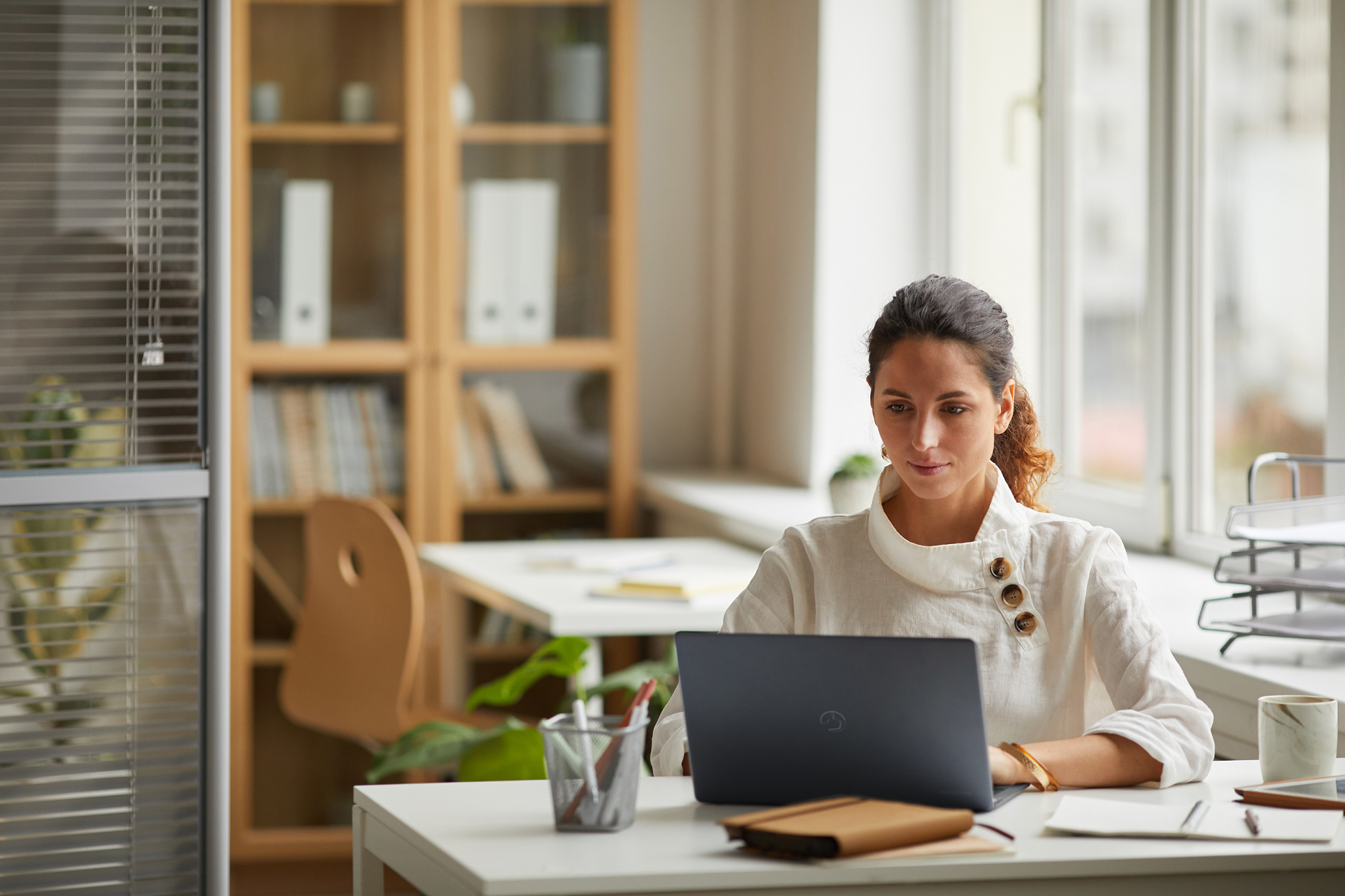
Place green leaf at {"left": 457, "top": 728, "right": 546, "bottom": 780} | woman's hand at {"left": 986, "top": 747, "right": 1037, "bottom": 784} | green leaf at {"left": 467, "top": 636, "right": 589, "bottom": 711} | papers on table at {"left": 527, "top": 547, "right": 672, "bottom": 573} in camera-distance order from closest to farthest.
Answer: woman's hand at {"left": 986, "top": 747, "right": 1037, "bottom": 784}
green leaf at {"left": 457, "top": 728, "right": 546, "bottom": 780}
green leaf at {"left": 467, "top": 636, "right": 589, "bottom": 711}
papers on table at {"left": 527, "top": 547, "right": 672, "bottom": 573}

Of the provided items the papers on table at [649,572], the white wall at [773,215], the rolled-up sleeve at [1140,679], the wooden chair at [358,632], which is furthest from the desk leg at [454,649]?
the rolled-up sleeve at [1140,679]

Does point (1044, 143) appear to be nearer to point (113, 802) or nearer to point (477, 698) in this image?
point (477, 698)

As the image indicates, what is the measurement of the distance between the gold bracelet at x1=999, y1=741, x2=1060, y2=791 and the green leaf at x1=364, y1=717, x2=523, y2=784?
1127 millimetres

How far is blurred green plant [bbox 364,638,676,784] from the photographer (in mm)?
2381

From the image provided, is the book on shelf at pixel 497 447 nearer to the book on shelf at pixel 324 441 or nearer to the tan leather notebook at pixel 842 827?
the book on shelf at pixel 324 441

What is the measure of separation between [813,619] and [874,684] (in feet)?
1.28

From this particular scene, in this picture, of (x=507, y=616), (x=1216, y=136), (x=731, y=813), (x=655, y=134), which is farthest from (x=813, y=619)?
(x=655, y=134)

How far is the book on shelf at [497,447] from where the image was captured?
3775mm

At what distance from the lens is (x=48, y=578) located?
79.8 inches

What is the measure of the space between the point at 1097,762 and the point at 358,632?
6.44 feet

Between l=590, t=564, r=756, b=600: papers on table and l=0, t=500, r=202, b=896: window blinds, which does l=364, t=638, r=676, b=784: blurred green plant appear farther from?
l=0, t=500, r=202, b=896: window blinds

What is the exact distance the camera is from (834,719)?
136cm

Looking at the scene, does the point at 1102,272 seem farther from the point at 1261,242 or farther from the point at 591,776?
the point at 591,776

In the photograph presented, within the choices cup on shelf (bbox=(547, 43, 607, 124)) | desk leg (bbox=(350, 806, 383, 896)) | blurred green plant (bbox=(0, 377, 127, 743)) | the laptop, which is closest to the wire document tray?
the laptop
